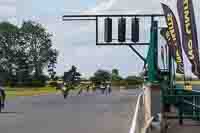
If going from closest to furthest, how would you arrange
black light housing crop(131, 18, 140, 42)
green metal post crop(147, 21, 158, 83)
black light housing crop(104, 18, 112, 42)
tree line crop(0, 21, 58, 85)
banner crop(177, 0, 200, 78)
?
banner crop(177, 0, 200, 78) < green metal post crop(147, 21, 158, 83) < black light housing crop(131, 18, 140, 42) < black light housing crop(104, 18, 112, 42) < tree line crop(0, 21, 58, 85)

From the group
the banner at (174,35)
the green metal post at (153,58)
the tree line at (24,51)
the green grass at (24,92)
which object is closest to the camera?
the banner at (174,35)

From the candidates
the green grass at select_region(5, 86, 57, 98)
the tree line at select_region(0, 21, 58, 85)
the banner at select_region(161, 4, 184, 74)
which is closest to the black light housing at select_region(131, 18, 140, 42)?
the banner at select_region(161, 4, 184, 74)

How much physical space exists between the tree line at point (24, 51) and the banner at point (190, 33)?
129523 mm

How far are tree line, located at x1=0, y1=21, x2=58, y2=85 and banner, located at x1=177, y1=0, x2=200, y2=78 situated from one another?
130 meters

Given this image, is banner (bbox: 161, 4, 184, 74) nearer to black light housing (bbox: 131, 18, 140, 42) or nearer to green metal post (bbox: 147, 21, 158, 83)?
green metal post (bbox: 147, 21, 158, 83)

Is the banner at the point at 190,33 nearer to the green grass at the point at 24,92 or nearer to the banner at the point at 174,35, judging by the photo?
the banner at the point at 174,35

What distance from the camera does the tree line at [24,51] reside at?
15175 centimetres

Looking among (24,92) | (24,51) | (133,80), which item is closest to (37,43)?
(24,51)

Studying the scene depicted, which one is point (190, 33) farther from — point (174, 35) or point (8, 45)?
point (8, 45)

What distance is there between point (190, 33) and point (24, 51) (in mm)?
139058

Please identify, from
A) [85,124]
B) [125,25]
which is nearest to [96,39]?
[125,25]

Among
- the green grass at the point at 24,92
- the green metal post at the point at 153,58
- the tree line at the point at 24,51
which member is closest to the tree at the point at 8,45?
the tree line at the point at 24,51

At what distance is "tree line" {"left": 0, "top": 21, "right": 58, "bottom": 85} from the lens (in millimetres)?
151750

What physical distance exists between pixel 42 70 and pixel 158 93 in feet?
437
